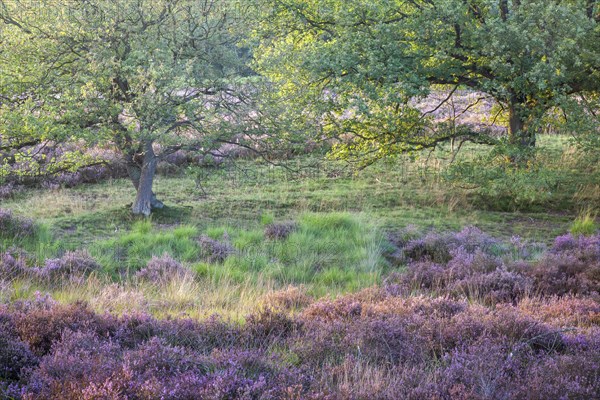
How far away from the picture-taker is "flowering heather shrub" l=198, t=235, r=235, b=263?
31.6 feet

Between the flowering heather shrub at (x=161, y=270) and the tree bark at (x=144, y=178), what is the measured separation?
3668 millimetres

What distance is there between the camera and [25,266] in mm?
8086

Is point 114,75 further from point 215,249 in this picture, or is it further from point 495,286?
point 495,286

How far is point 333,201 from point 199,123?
4.41m

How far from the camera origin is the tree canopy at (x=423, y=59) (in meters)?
10.6

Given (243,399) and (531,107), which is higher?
(531,107)

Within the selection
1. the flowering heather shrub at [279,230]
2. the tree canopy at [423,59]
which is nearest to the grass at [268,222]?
the flowering heather shrub at [279,230]

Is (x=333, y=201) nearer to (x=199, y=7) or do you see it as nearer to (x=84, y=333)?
(x=199, y=7)

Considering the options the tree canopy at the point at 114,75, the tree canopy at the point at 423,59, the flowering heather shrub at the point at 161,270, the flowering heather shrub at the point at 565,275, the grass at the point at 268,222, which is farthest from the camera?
the tree canopy at the point at 423,59

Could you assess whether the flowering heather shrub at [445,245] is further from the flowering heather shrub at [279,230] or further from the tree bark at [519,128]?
the tree bark at [519,128]

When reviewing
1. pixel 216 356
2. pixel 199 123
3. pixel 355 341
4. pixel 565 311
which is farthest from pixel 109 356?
pixel 199 123

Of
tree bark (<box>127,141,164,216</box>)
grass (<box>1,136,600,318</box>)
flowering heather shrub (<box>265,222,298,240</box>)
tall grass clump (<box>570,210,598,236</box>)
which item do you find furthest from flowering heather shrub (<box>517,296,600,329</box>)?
tree bark (<box>127,141,164,216</box>)

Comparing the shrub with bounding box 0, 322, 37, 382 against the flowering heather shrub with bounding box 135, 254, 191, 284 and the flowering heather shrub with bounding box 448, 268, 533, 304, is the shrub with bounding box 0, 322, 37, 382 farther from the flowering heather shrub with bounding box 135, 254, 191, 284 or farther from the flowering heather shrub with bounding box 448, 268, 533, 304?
the flowering heather shrub with bounding box 448, 268, 533, 304

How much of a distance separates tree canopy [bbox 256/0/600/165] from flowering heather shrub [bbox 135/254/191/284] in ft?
14.6
